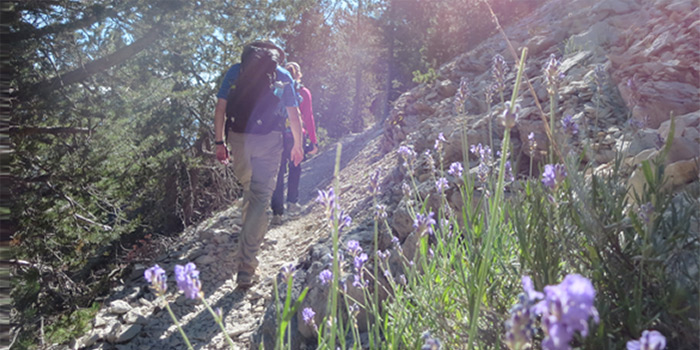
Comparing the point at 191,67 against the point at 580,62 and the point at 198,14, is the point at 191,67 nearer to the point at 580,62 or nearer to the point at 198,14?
the point at 198,14

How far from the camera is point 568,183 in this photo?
1.44 metres

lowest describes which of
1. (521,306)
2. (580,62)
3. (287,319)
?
(287,319)

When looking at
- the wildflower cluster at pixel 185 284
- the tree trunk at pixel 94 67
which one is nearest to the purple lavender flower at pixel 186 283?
the wildflower cluster at pixel 185 284

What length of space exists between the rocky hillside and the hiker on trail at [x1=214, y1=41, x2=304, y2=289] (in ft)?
1.98

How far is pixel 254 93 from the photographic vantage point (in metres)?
4.16

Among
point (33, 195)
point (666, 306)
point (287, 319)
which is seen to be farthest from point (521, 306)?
point (33, 195)

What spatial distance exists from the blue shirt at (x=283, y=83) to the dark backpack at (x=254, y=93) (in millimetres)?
67

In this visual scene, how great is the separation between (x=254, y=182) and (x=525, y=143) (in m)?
2.64

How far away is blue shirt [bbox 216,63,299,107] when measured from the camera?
424cm

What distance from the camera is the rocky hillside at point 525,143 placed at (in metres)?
2.68

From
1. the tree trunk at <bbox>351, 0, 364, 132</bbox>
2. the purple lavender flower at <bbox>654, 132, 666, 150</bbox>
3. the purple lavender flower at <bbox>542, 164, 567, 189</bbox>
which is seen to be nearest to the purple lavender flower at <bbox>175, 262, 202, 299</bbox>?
the purple lavender flower at <bbox>542, 164, 567, 189</bbox>

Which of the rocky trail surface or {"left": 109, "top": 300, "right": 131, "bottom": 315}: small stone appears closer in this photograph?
the rocky trail surface

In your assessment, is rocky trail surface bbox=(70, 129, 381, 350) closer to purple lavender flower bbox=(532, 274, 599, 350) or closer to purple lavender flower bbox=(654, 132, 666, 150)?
purple lavender flower bbox=(654, 132, 666, 150)

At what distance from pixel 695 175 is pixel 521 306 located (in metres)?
2.08
